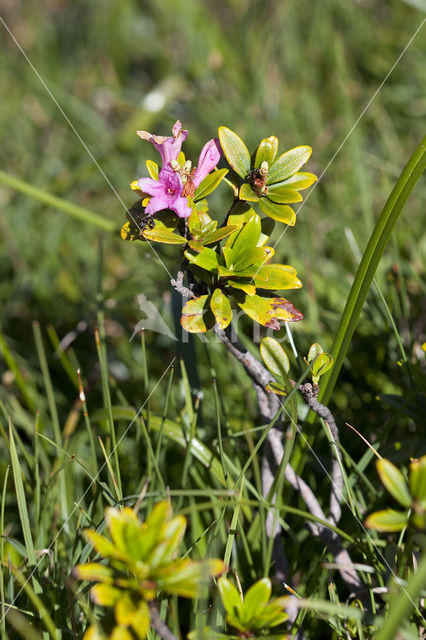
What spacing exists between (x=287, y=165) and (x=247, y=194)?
0.06 m

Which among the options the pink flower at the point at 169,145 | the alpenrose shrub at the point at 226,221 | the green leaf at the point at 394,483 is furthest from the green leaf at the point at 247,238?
the green leaf at the point at 394,483

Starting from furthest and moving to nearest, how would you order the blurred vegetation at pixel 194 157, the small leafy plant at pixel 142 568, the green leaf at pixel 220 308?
the blurred vegetation at pixel 194 157 → the green leaf at pixel 220 308 → the small leafy plant at pixel 142 568

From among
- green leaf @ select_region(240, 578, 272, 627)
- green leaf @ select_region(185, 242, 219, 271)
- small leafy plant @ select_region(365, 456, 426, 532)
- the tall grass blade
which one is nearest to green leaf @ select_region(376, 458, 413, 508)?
small leafy plant @ select_region(365, 456, 426, 532)

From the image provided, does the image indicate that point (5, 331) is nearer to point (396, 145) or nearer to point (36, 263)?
point (36, 263)

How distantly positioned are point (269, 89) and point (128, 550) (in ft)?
5.66

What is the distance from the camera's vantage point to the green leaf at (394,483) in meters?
0.44

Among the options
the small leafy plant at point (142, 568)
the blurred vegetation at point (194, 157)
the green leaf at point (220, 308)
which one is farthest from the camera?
the blurred vegetation at point (194, 157)

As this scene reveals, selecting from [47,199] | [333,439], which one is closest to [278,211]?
[333,439]

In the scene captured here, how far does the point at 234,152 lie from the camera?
1.99 feet

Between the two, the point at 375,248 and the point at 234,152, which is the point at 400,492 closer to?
the point at 375,248

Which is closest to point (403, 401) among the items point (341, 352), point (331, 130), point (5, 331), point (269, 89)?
point (341, 352)

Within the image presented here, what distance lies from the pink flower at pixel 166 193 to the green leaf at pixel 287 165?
103 mm

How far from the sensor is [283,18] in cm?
197

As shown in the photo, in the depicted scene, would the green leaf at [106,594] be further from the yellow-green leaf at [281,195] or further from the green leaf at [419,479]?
the yellow-green leaf at [281,195]
